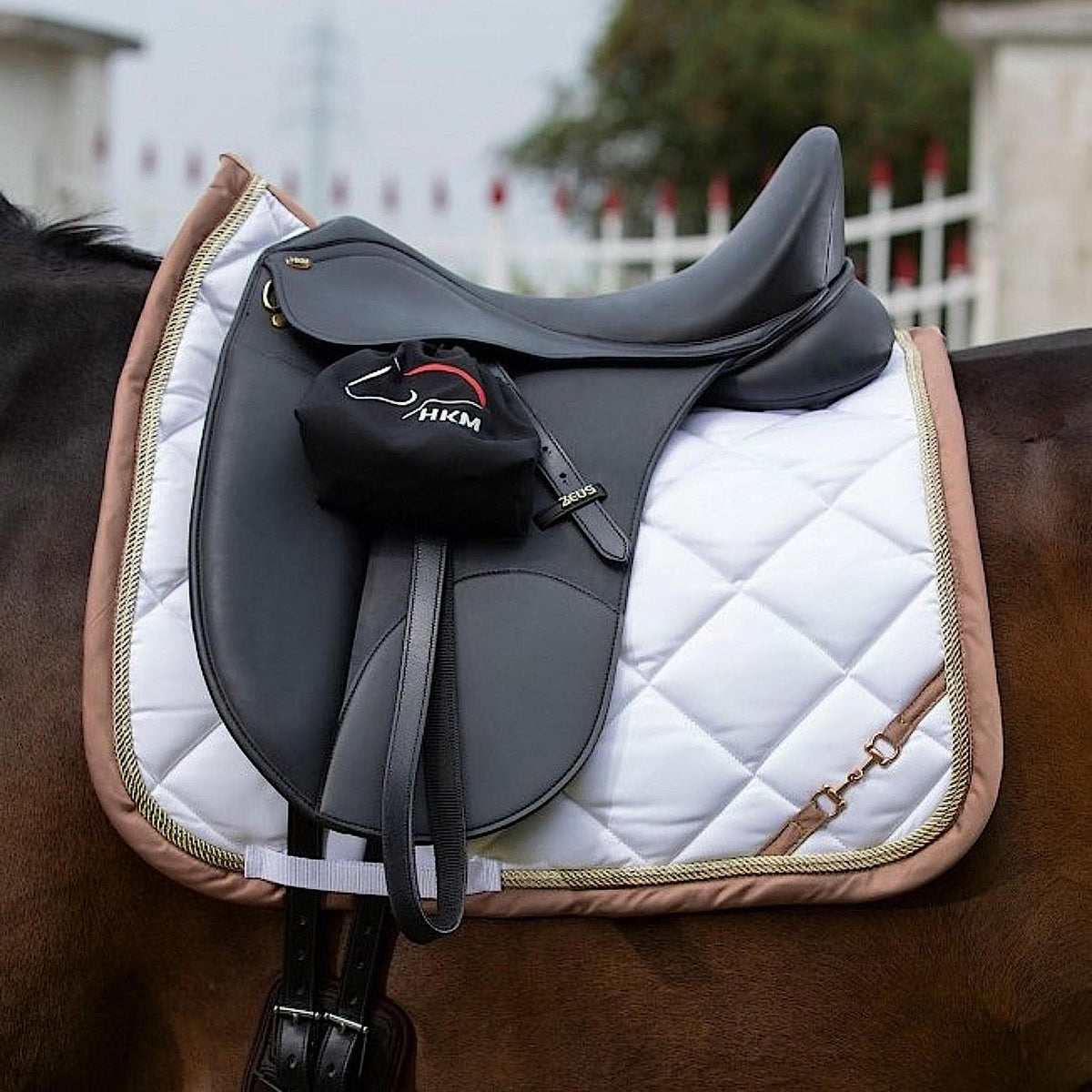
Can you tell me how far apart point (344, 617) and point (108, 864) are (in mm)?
332

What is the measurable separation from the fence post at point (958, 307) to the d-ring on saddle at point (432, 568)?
14.8ft

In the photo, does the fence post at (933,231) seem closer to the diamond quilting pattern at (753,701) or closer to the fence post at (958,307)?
the fence post at (958,307)

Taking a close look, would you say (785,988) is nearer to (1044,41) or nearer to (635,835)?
(635,835)

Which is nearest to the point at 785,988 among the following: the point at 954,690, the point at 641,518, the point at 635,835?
the point at 635,835

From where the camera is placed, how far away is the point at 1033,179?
5.79m

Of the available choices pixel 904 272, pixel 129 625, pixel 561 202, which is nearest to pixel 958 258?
pixel 904 272

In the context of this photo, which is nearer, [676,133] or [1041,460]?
[1041,460]

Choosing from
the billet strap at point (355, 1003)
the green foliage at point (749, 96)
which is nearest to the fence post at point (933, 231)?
the billet strap at point (355, 1003)

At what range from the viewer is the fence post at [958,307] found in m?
5.84

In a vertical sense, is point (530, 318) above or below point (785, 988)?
above

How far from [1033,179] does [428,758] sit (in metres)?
5.13

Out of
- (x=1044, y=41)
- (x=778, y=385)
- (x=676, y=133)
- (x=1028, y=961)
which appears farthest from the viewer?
(x=676, y=133)

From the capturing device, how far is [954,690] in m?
1.39

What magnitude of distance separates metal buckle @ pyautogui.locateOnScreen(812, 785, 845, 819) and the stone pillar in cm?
468
